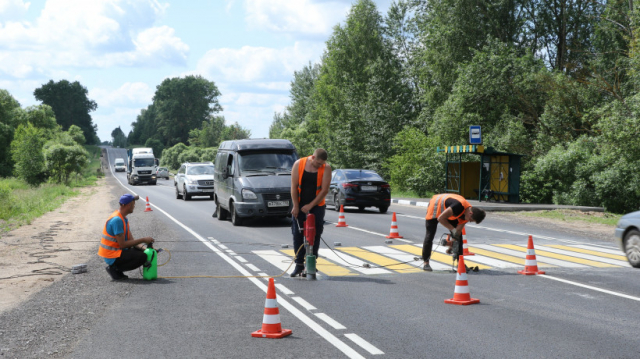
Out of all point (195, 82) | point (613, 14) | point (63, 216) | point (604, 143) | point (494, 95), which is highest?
point (195, 82)

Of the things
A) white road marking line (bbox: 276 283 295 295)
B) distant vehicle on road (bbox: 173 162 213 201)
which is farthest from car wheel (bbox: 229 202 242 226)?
distant vehicle on road (bbox: 173 162 213 201)

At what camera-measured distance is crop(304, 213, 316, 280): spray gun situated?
8.69 metres

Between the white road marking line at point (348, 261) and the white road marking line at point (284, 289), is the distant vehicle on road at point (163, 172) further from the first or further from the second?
the white road marking line at point (284, 289)

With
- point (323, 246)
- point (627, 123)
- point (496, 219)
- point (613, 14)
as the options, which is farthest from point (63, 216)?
point (613, 14)

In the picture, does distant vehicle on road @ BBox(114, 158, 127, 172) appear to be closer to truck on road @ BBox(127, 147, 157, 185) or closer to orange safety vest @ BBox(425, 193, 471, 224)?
truck on road @ BBox(127, 147, 157, 185)

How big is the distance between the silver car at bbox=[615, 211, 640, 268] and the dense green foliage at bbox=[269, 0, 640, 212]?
1436cm

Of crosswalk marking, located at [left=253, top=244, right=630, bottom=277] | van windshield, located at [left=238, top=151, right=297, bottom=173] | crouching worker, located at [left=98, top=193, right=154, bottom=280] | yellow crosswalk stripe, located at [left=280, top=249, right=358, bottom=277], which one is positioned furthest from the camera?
van windshield, located at [left=238, top=151, right=297, bottom=173]

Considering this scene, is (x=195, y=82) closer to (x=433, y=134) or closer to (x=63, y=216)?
(x=433, y=134)

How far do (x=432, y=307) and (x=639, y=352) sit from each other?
230 centimetres

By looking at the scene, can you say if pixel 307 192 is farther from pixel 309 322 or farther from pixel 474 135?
pixel 474 135

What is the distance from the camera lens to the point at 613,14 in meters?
32.1

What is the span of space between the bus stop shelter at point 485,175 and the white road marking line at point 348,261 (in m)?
15.7

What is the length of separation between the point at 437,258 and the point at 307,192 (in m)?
3.31

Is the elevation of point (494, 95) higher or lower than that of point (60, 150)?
higher
